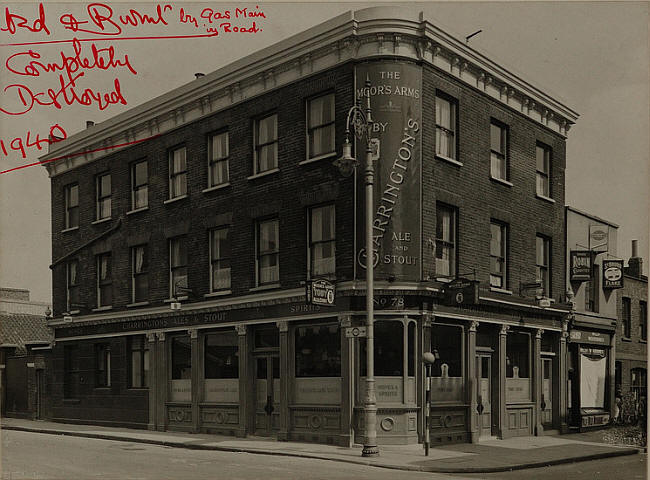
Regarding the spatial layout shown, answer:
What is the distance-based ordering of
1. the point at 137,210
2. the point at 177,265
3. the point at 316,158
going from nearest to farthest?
1. the point at 316,158
2. the point at 177,265
3. the point at 137,210

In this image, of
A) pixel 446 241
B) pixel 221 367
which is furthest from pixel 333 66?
pixel 221 367

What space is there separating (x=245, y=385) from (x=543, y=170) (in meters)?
12.4

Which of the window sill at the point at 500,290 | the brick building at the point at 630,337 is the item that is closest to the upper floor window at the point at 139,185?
the window sill at the point at 500,290

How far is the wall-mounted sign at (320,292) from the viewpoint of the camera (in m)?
20.4

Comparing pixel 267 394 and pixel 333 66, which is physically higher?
pixel 333 66

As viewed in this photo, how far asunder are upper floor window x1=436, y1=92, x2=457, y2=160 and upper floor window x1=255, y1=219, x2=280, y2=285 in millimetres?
5427

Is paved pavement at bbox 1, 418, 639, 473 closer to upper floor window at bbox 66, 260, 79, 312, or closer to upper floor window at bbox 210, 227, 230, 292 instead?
upper floor window at bbox 210, 227, 230, 292

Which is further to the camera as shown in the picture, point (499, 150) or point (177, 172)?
point (177, 172)

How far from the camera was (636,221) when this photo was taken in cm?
1706

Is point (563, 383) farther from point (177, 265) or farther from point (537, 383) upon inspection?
point (177, 265)

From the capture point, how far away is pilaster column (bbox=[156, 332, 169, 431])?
27.7 meters

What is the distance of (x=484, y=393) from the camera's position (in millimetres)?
24562

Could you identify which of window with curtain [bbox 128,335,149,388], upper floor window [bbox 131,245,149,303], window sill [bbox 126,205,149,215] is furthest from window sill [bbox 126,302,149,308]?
window sill [bbox 126,205,149,215]

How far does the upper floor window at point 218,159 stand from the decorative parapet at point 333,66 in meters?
0.92
